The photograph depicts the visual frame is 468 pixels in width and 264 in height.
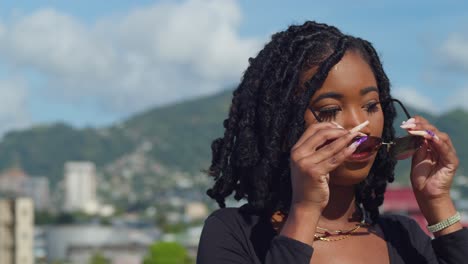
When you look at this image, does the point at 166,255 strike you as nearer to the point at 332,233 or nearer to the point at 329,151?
the point at 332,233

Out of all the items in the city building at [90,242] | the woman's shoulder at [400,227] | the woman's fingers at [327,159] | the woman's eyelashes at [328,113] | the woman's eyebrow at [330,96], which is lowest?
the woman's shoulder at [400,227]

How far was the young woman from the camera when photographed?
334cm

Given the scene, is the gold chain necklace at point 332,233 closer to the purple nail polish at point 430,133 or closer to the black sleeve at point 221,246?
the black sleeve at point 221,246

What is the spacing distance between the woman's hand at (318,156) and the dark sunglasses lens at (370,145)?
0.10m

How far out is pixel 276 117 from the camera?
11.2 feet

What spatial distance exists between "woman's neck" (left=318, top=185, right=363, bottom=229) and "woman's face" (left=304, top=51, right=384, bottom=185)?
110mm

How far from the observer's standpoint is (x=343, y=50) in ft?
11.3

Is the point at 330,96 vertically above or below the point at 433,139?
above

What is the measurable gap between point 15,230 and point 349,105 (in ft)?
76.8

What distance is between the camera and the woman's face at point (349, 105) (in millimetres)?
3311

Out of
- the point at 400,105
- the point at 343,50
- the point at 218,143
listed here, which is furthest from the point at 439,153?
the point at 218,143

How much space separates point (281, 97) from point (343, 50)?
0.22 m

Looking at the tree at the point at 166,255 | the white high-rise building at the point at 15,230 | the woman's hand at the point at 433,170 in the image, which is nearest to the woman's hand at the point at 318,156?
the woman's hand at the point at 433,170

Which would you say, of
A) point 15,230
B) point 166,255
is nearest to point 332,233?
point 15,230
